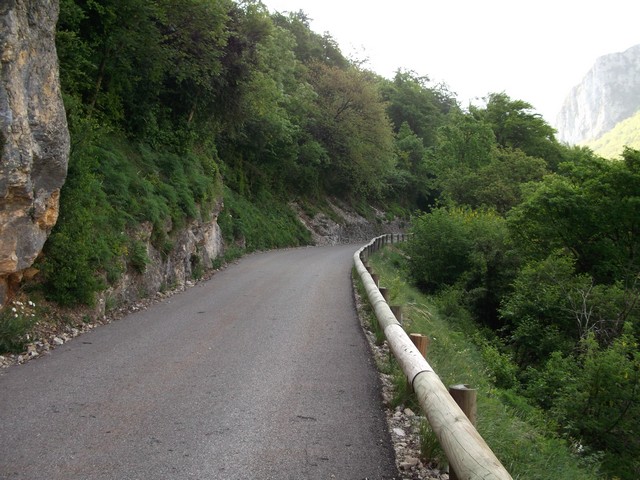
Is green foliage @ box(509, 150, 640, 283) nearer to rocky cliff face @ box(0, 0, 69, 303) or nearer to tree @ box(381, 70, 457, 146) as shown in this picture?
rocky cliff face @ box(0, 0, 69, 303)

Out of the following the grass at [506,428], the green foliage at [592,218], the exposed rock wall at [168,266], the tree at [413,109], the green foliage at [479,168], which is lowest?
the grass at [506,428]

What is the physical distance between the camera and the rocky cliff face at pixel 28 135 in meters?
7.22

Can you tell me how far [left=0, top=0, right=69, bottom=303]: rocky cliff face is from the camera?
7.22 meters

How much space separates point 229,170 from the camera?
29.7 metres

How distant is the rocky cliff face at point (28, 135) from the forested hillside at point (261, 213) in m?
0.74

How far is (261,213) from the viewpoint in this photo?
99.6 ft

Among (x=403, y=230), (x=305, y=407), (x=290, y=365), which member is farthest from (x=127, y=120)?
(x=403, y=230)

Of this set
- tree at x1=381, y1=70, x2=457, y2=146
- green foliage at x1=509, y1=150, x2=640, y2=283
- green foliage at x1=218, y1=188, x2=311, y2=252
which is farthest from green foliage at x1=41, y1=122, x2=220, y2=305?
tree at x1=381, y1=70, x2=457, y2=146

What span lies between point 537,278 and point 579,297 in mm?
1627

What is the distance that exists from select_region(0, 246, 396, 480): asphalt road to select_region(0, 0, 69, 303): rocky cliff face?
1.86 meters

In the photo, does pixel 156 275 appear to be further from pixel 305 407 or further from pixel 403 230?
pixel 403 230

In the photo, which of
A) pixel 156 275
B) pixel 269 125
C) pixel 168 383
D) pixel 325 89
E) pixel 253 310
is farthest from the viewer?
pixel 325 89

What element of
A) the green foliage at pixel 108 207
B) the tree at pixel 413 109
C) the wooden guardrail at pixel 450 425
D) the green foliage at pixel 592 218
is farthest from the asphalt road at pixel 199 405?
the tree at pixel 413 109

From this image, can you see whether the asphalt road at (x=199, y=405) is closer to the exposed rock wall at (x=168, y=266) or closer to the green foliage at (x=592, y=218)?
the exposed rock wall at (x=168, y=266)
